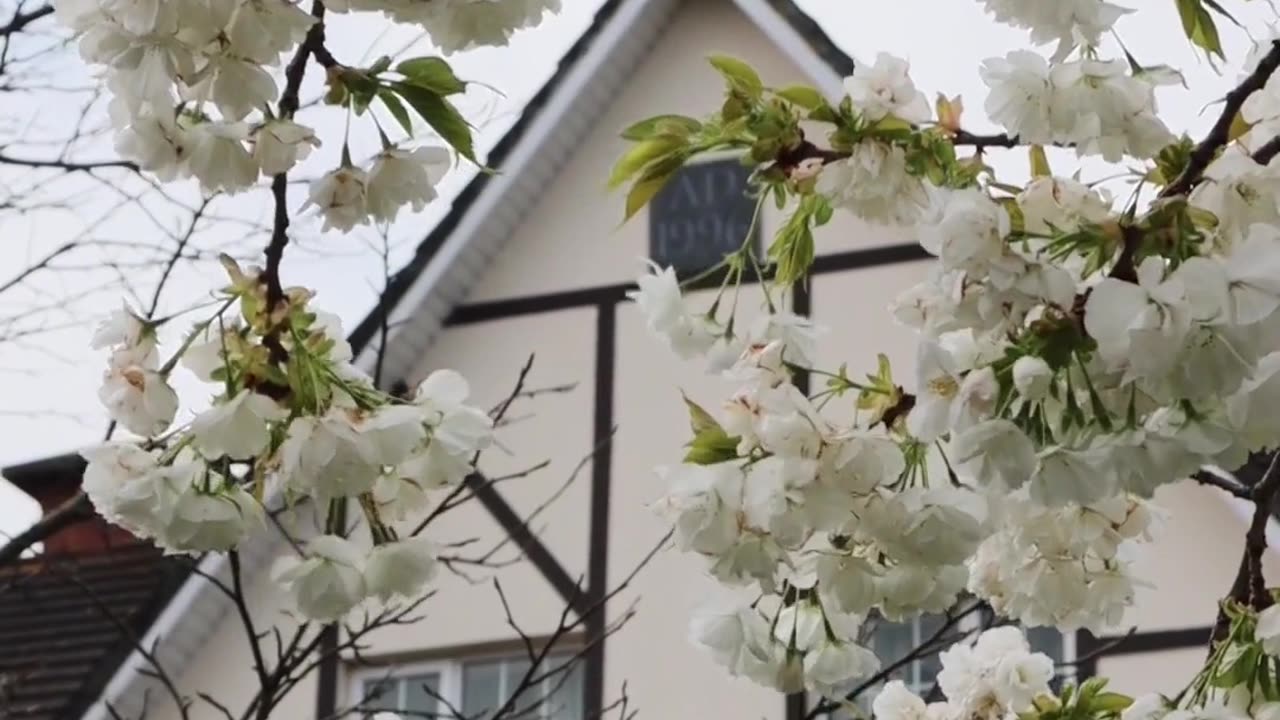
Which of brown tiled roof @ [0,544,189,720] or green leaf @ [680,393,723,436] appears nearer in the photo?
green leaf @ [680,393,723,436]

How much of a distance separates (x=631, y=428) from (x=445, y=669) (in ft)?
3.72

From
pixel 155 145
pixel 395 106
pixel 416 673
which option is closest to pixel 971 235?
pixel 395 106

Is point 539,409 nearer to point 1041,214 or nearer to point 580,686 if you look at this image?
point 580,686

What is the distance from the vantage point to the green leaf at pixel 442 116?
1690mm

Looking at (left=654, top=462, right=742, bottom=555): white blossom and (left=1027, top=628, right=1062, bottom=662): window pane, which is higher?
(left=1027, top=628, right=1062, bottom=662): window pane

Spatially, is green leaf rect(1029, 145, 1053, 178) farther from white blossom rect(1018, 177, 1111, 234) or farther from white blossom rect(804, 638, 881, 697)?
white blossom rect(804, 638, 881, 697)

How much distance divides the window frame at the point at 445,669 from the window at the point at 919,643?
1154 mm

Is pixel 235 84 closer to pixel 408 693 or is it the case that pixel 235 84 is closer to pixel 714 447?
pixel 714 447

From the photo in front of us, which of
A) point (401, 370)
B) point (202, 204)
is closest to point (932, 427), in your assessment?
point (202, 204)

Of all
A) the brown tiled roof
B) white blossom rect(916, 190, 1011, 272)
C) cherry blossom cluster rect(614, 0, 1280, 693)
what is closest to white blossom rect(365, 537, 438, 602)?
cherry blossom cluster rect(614, 0, 1280, 693)

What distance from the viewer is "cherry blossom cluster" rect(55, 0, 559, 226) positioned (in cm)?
155

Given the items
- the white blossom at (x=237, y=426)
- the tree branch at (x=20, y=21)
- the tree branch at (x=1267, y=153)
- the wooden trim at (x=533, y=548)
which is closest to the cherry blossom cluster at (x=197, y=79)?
the white blossom at (x=237, y=426)

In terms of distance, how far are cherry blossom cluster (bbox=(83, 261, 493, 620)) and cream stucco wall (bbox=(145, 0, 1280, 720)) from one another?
4.15 meters

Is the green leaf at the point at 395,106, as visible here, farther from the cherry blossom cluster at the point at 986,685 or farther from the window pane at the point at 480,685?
the window pane at the point at 480,685
